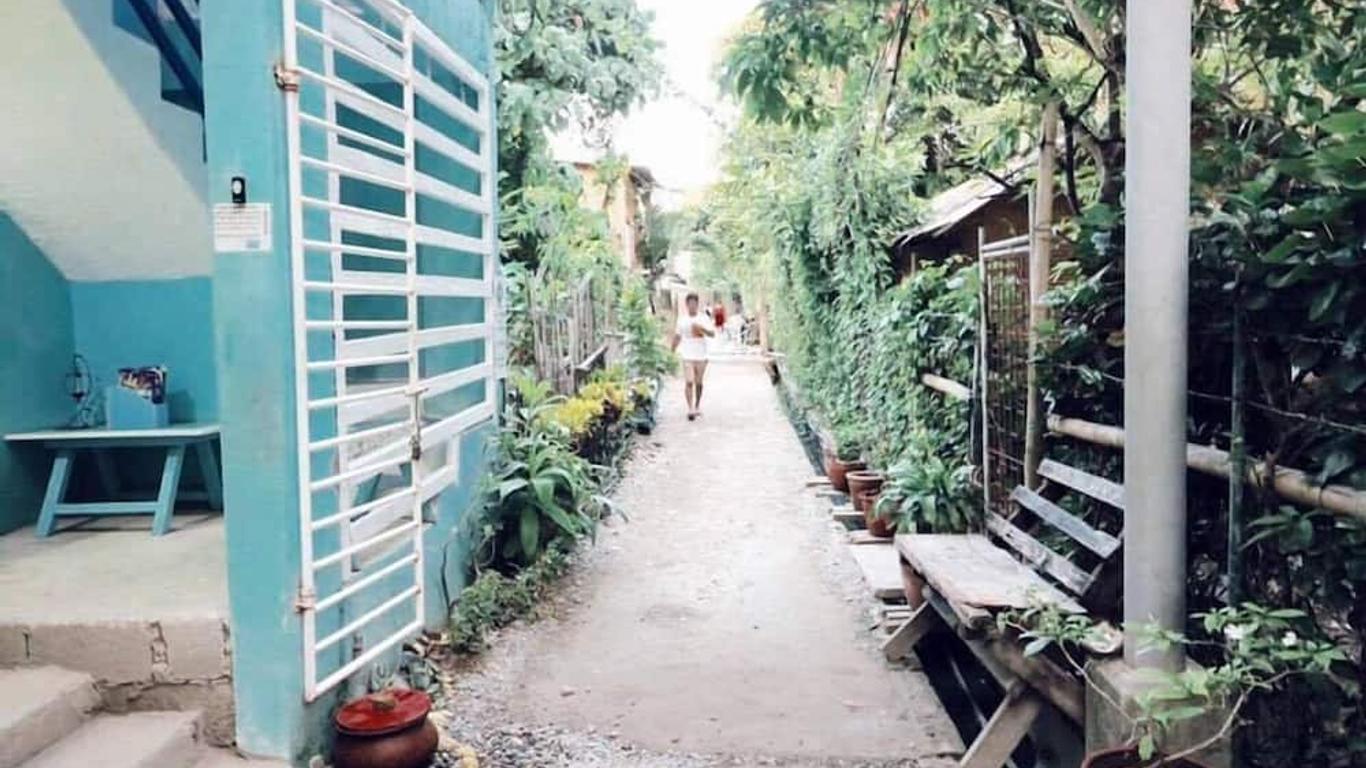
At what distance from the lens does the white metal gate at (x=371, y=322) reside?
119 inches

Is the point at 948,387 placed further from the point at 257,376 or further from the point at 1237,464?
the point at 257,376

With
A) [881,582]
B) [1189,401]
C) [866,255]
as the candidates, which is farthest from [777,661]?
[866,255]

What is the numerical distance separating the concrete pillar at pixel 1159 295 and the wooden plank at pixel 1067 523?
1.44 feet

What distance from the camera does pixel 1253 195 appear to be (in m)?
2.33

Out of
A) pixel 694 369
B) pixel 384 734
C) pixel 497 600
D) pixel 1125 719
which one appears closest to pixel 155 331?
pixel 497 600

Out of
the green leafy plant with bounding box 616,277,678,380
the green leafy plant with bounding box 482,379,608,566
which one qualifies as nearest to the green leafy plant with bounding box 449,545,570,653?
the green leafy plant with bounding box 482,379,608,566

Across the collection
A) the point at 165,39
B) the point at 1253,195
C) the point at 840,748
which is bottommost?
the point at 840,748

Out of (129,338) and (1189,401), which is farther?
(129,338)

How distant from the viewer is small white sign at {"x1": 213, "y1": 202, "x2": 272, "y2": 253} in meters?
2.86

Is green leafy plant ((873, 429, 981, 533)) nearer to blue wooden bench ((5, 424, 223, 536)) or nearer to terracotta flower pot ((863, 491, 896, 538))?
terracotta flower pot ((863, 491, 896, 538))

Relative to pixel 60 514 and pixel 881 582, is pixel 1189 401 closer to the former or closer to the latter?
pixel 881 582

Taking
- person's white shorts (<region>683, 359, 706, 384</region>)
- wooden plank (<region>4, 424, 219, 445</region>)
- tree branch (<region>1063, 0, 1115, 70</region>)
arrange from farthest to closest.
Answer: person's white shorts (<region>683, 359, 706, 384</region>) → wooden plank (<region>4, 424, 219, 445</region>) → tree branch (<region>1063, 0, 1115, 70</region>)

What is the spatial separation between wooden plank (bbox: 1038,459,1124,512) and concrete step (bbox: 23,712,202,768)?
2837 mm

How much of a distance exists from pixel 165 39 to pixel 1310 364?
14.4 feet
